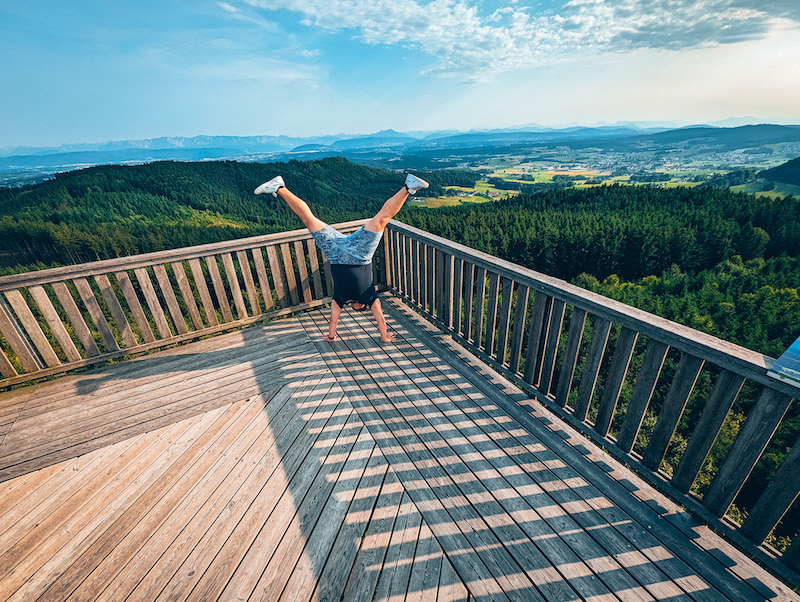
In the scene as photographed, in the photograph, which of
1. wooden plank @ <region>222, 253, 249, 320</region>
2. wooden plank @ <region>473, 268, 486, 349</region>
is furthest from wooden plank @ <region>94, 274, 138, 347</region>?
wooden plank @ <region>473, 268, 486, 349</region>

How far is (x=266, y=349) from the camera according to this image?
3734mm

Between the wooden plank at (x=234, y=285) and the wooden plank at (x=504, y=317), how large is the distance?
2.78 meters

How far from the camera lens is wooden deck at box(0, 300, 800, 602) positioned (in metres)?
1.76

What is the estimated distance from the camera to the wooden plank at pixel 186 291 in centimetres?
360

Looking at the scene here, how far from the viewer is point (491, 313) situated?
9.99 ft

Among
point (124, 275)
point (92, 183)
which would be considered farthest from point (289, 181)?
point (124, 275)

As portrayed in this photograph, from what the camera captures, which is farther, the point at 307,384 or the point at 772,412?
the point at 307,384

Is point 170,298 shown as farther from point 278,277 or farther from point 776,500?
point 776,500

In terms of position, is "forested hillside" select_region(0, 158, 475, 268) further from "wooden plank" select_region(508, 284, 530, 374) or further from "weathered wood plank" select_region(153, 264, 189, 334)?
"wooden plank" select_region(508, 284, 530, 374)

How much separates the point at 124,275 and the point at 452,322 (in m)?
3.34

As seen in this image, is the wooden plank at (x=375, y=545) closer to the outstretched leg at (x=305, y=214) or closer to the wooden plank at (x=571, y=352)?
the wooden plank at (x=571, y=352)

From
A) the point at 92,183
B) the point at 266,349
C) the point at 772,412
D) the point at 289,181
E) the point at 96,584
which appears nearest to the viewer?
the point at 772,412

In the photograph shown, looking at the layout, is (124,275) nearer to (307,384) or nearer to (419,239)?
(307,384)

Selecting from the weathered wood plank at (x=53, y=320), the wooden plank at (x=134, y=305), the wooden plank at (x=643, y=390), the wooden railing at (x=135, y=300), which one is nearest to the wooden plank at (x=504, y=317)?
the wooden plank at (x=643, y=390)
